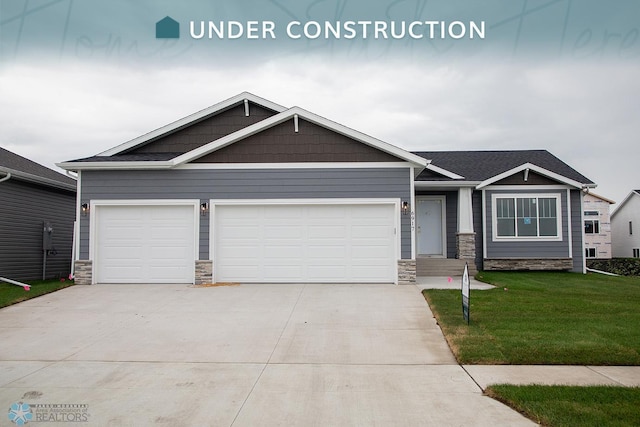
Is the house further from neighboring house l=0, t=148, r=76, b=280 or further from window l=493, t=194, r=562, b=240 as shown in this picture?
window l=493, t=194, r=562, b=240

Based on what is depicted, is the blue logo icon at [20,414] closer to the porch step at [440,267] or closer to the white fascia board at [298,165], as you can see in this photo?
the white fascia board at [298,165]

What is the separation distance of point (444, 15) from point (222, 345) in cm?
791

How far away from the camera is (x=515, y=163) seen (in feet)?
64.4

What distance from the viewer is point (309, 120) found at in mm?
13500

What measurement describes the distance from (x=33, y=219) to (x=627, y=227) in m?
37.2

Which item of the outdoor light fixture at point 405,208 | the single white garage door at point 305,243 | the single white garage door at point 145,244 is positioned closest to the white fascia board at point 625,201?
the outdoor light fixture at point 405,208

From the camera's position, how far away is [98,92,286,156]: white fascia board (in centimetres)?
1606

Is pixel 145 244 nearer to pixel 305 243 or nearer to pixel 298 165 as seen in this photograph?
pixel 305 243

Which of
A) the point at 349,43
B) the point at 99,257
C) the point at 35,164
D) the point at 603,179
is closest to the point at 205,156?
the point at 99,257

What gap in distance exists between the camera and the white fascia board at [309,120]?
43.3ft

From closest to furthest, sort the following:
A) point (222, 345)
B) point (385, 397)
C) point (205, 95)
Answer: point (385, 397) → point (222, 345) → point (205, 95)

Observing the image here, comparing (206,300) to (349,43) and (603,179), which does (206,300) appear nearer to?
(349,43)

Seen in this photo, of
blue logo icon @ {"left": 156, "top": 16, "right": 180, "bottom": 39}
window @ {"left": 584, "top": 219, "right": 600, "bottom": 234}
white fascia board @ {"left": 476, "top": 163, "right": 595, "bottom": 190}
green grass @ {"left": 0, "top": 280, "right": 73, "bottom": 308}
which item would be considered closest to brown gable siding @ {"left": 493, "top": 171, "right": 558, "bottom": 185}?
white fascia board @ {"left": 476, "top": 163, "right": 595, "bottom": 190}

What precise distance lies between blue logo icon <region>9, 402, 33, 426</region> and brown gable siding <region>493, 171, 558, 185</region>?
15.4 meters
